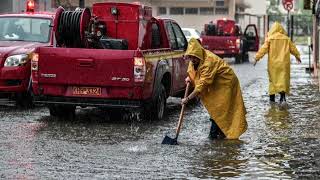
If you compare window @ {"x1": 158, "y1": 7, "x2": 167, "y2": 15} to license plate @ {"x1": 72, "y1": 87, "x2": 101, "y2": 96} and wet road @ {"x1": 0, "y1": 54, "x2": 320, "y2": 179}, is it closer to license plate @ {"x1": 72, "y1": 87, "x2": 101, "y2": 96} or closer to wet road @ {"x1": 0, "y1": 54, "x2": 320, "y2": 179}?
wet road @ {"x1": 0, "y1": 54, "x2": 320, "y2": 179}

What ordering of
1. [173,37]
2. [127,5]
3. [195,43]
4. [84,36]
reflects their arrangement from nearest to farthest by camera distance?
1. [195,43]
2. [84,36]
3. [127,5]
4. [173,37]

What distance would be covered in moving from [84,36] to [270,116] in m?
3.56

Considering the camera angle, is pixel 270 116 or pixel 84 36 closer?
pixel 84 36

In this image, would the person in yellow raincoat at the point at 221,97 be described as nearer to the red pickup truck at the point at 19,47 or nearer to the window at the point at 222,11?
the red pickup truck at the point at 19,47

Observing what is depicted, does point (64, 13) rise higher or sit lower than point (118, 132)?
higher

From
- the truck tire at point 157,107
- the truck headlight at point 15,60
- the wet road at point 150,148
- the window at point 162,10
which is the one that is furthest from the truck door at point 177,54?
the window at point 162,10

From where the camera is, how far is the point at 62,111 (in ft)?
42.1

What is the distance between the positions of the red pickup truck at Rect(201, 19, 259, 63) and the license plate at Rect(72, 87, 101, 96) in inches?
814

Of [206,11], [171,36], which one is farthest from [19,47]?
[206,11]

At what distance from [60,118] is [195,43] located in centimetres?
341

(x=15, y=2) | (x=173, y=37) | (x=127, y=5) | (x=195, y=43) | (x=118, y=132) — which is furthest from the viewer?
(x=15, y=2)

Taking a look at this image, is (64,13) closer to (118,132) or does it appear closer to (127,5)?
(127,5)

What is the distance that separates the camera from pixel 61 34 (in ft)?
41.0

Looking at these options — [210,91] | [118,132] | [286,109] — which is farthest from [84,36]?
[286,109]
